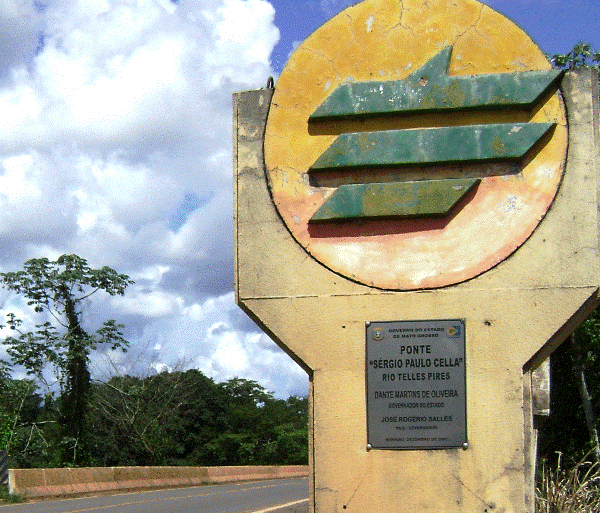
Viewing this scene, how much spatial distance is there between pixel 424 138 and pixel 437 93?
0.95ft

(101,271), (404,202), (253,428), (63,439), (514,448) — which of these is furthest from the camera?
(253,428)

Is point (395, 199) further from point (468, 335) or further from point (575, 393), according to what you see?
point (575, 393)

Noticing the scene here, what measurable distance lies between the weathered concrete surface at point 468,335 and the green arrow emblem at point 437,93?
26 centimetres

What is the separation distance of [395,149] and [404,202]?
0.33 m

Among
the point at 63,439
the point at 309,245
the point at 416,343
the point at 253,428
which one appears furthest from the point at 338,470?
the point at 253,428

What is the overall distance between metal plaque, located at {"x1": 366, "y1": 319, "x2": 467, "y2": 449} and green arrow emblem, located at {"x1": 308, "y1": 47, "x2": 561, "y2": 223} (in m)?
0.71

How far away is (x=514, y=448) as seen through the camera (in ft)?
15.5

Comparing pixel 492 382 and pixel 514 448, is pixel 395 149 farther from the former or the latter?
pixel 514 448

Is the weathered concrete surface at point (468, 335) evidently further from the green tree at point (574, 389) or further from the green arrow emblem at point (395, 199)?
the green tree at point (574, 389)

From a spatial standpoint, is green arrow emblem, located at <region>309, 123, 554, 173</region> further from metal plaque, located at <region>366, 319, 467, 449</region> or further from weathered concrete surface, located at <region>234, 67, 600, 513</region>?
metal plaque, located at <region>366, 319, 467, 449</region>

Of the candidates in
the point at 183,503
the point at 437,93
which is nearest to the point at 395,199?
the point at 437,93

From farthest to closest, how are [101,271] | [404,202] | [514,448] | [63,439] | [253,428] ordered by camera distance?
[253,428]
[101,271]
[63,439]
[404,202]
[514,448]

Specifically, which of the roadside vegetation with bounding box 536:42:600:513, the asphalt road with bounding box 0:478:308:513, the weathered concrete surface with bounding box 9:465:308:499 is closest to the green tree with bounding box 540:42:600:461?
the roadside vegetation with bounding box 536:42:600:513

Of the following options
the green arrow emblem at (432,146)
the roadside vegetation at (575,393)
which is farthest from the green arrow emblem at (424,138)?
the roadside vegetation at (575,393)
